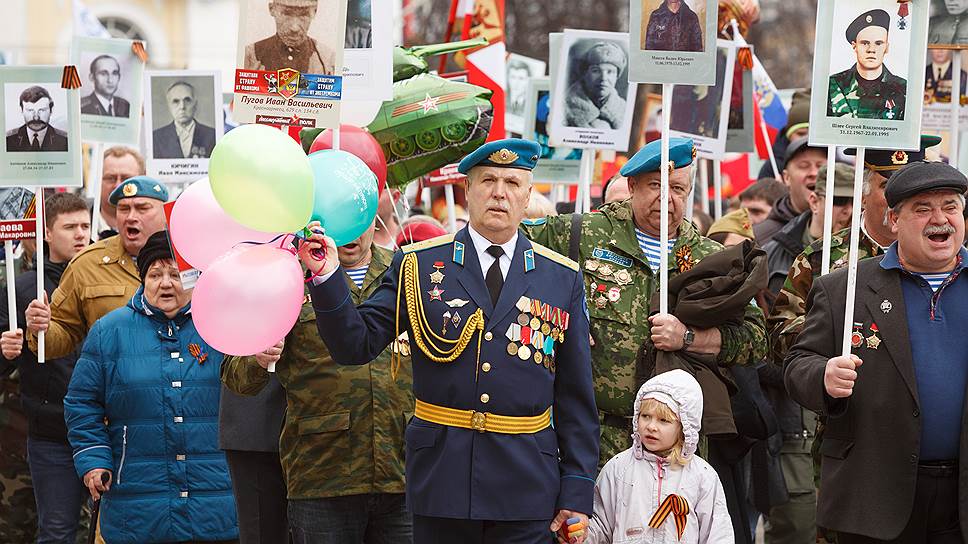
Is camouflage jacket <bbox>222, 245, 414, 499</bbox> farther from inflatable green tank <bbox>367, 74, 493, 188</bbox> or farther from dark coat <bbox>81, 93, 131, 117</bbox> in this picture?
dark coat <bbox>81, 93, 131, 117</bbox>

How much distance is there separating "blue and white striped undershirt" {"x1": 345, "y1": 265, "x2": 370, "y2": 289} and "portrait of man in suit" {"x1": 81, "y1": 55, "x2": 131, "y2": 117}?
13.8 ft

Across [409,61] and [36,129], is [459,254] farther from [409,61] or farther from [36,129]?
[36,129]

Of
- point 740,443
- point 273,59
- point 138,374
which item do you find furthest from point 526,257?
point 138,374

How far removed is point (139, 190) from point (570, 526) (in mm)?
4040

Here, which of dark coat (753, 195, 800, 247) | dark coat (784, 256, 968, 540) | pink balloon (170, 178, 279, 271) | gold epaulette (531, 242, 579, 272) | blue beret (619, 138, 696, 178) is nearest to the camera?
pink balloon (170, 178, 279, 271)

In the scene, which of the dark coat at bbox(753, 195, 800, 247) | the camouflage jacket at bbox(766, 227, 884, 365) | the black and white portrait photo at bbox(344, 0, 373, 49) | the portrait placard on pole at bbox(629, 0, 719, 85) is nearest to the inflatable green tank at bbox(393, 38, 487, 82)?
the black and white portrait photo at bbox(344, 0, 373, 49)

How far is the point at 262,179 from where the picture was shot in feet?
18.3

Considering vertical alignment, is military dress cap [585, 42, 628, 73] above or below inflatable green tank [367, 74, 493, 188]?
above

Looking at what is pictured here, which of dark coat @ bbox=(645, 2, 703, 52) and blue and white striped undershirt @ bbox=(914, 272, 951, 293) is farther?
dark coat @ bbox=(645, 2, 703, 52)

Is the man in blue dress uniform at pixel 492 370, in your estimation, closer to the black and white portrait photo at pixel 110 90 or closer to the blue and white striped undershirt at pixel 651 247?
the blue and white striped undershirt at pixel 651 247

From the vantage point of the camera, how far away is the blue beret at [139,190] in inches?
355

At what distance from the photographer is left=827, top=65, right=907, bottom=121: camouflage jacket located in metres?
6.93

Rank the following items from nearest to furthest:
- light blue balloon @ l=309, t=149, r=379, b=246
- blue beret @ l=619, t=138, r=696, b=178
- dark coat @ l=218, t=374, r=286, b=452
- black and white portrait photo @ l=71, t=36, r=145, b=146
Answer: light blue balloon @ l=309, t=149, r=379, b=246 → blue beret @ l=619, t=138, r=696, b=178 → dark coat @ l=218, t=374, r=286, b=452 → black and white portrait photo @ l=71, t=36, r=145, b=146

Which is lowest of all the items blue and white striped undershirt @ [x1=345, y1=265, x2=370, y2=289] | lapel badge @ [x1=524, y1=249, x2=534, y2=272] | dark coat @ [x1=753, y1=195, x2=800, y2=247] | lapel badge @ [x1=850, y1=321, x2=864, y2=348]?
lapel badge @ [x1=850, y1=321, x2=864, y2=348]
